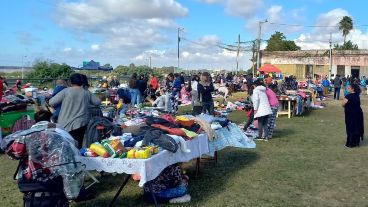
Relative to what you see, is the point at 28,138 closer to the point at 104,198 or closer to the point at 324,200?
the point at 104,198

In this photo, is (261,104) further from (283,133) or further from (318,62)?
(318,62)

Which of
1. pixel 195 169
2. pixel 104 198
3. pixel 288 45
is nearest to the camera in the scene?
pixel 104 198

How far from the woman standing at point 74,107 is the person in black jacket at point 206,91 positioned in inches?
222

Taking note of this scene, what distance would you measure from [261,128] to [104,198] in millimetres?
6030

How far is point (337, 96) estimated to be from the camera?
2675 centimetres

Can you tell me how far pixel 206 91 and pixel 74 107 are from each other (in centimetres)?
600

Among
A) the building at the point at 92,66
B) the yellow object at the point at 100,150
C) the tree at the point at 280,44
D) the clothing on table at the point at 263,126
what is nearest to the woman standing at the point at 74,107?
the yellow object at the point at 100,150

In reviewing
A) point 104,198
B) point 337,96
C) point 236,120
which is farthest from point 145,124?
point 337,96

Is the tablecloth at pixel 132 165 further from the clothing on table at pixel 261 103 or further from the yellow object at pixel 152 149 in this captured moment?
the clothing on table at pixel 261 103

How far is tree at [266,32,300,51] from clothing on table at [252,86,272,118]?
62.8 m

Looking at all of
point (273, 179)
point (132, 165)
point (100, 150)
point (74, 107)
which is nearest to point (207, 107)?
point (273, 179)

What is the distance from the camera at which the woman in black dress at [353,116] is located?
33.4 feet

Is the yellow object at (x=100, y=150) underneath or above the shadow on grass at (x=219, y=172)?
above

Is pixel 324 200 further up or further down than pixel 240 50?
further down
